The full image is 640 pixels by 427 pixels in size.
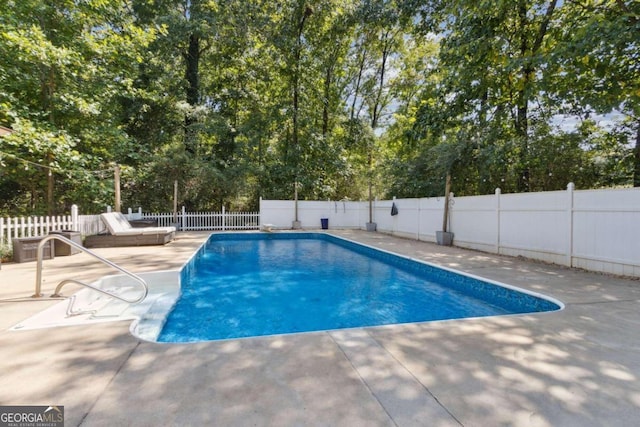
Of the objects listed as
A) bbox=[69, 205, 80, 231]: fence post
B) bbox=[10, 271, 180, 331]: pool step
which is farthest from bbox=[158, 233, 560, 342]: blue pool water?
bbox=[69, 205, 80, 231]: fence post

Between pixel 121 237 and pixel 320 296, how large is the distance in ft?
19.4

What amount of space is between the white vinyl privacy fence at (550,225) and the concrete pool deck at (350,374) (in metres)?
2.44

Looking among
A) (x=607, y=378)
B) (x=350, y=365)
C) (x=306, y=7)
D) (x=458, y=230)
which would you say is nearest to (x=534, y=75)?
(x=458, y=230)

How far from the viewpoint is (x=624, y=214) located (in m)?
4.68

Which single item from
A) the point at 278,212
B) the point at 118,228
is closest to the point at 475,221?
the point at 278,212

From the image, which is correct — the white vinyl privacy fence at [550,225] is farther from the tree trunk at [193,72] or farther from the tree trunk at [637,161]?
the tree trunk at [193,72]

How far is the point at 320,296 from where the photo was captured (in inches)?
193

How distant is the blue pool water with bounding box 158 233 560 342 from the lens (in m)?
3.74

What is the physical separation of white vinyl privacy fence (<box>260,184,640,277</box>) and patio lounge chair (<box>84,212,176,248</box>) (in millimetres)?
7913

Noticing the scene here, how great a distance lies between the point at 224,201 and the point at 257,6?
30.3 feet

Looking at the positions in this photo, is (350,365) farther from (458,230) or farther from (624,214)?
→ (458,230)

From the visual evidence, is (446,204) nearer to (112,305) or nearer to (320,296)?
(320,296)

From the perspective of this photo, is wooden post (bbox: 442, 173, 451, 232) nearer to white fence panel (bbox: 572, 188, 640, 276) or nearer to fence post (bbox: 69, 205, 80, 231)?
white fence panel (bbox: 572, 188, 640, 276)

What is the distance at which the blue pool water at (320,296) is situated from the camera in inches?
147
